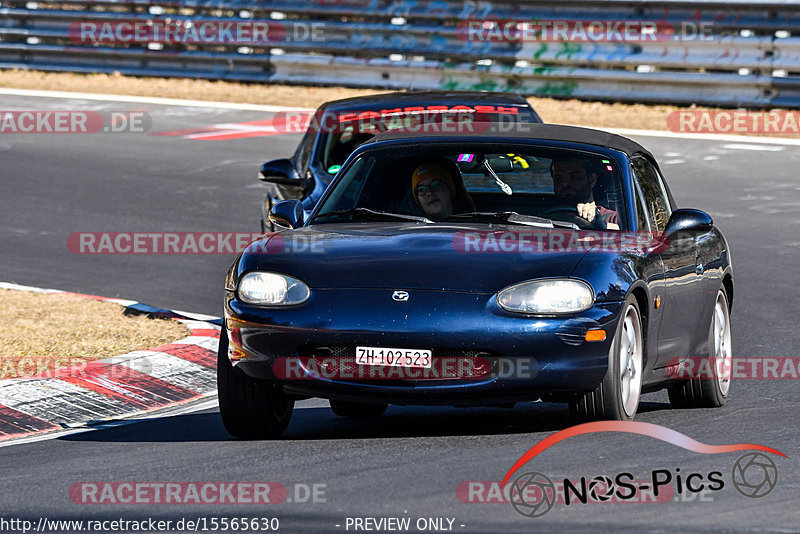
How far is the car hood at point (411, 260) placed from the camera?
6461mm

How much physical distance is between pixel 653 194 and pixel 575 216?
737 mm

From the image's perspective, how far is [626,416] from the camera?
6742mm

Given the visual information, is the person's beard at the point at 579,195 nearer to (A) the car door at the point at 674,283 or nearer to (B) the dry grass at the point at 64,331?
(A) the car door at the point at 674,283

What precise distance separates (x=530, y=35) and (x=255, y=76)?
448 centimetres

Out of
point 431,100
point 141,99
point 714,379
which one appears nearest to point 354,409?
point 714,379

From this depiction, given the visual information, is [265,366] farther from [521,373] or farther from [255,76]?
[255,76]

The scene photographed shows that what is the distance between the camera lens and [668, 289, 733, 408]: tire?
7871 mm

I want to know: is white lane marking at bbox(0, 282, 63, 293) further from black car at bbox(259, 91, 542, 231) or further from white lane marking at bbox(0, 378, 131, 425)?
white lane marking at bbox(0, 378, 131, 425)

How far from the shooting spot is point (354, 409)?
779cm

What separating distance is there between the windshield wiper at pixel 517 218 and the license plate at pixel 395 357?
3.73ft

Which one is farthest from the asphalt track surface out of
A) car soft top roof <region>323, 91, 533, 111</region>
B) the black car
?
car soft top roof <region>323, 91, 533, 111</region>

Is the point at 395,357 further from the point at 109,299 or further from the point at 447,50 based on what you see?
the point at 447,50

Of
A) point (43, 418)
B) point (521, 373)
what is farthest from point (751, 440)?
point (43, 418)

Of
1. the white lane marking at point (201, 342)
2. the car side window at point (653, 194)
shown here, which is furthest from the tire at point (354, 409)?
the white lane marking at point (201, 342)
